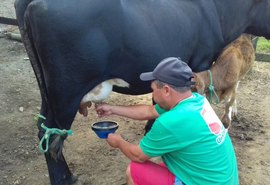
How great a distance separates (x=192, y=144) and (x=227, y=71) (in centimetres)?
205

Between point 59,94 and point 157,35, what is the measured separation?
38.6 inches

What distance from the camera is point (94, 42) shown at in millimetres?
3453

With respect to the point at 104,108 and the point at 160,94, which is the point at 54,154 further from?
the point at 160,94

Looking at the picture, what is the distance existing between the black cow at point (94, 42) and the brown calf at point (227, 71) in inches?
20.0

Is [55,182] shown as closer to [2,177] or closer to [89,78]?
[2,177]

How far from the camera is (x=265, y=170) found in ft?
15.9

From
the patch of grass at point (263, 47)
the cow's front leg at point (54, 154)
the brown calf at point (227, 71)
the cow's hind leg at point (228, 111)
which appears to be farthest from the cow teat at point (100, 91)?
the patch of grass at point (263, 47)

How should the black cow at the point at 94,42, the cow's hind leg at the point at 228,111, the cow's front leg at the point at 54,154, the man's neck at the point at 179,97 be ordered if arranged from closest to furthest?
1. the man's neck at the point at 179,97
2. the black cow at the point at 94,42
3. the cow's front leg at the point at 54,154
4. the cow's hind leg at the point at 228,111

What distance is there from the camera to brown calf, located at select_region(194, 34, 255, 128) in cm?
481

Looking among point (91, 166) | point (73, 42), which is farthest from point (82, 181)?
point (73, 42)

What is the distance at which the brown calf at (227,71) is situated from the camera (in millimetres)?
4812

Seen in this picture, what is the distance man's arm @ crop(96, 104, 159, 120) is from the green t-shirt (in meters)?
0.62

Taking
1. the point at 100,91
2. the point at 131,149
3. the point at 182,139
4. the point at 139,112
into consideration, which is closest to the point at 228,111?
the point at 139,112

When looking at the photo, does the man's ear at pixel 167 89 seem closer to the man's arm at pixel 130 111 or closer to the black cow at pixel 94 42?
the black cow at pixel 94 42
